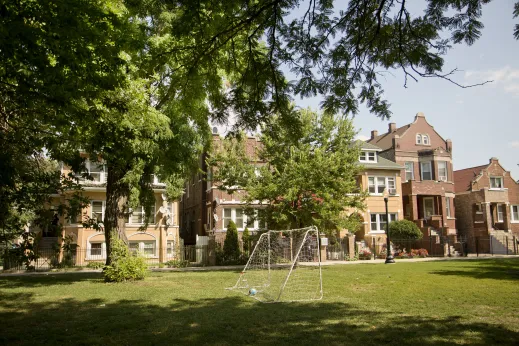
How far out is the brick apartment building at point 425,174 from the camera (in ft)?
130

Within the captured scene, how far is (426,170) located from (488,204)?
6.66 meters

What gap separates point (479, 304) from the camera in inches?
420

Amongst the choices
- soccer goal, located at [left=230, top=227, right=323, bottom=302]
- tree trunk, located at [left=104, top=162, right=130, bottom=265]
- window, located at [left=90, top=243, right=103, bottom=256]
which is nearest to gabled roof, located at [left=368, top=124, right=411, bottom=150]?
soccer goal, located at [left=230, top=227, right=323, bottom=302]

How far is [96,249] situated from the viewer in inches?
1222

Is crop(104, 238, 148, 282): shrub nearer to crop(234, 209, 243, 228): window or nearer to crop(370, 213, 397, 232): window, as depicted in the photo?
crop(234, 209, 243, 228): window

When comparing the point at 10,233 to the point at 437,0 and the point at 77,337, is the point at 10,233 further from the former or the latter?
the point at 437,0

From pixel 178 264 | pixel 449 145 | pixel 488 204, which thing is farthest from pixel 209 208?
pixel 488 204

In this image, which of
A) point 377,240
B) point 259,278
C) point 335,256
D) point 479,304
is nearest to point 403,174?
point 377,240

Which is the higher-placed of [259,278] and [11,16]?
[11,16]

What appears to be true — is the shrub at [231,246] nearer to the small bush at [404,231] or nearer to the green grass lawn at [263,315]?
the small bush at [404,231]

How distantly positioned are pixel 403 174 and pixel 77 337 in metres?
37.8

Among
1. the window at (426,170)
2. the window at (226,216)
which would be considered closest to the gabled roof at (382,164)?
the window at (426,170)

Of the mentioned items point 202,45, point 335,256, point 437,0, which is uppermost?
point 437,0

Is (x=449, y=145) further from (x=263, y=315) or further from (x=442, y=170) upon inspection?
(x=263, y=315)
